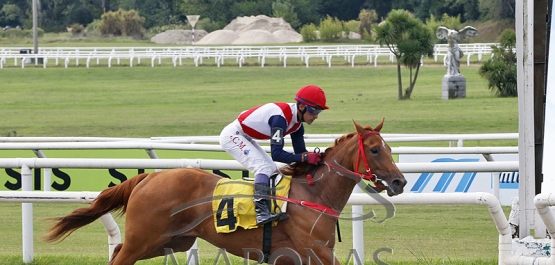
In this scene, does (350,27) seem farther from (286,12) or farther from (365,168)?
(365,168)

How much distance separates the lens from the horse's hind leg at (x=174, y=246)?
504cm

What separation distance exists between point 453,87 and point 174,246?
776 inches

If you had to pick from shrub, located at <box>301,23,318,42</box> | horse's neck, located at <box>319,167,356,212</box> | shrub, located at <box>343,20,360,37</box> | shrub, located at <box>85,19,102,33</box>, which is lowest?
horse's neck, located at <box>319,167,356,212</box>

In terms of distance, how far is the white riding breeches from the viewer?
5.02 metres

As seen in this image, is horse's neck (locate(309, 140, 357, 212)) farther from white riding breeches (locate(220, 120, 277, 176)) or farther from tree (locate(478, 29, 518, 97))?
tree (locate(478, 29, 518, 97))

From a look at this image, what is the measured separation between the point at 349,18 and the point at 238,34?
1303 centimetres

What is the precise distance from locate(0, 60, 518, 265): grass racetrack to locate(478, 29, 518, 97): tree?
43cm

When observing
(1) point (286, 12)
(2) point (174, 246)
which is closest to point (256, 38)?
(1) point (286, 12)

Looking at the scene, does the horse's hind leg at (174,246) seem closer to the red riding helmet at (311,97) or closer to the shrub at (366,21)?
the red riding helmet at (311,97)

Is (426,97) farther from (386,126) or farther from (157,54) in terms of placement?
(157,54)

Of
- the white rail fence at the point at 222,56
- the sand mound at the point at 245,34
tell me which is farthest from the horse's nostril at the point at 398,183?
the sand mound at the point at 245,34

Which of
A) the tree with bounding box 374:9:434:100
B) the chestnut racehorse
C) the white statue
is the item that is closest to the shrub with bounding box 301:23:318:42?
the tree with bounding box 374:9:434:100

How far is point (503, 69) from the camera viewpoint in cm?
2383

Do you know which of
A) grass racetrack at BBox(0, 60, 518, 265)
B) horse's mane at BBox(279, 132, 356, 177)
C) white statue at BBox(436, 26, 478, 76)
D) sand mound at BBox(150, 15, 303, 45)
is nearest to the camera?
horse's mane at BBox(279, 132, 356, 177)
